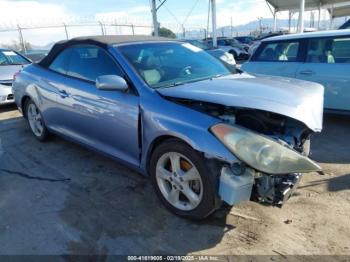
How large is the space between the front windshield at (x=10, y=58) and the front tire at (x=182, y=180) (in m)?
7.41

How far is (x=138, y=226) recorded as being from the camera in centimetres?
296

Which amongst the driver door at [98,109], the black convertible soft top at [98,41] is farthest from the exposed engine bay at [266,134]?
the black convertible soft top at [98,41]

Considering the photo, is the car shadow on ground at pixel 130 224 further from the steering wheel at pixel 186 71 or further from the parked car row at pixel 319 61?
the parked car row at pixel 319 61

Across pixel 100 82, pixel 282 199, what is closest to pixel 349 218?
pixel 282 199

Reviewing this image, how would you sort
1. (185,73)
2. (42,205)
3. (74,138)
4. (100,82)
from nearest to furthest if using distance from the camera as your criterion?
(100,82) → (42,205) → (185,73) → (74,138)

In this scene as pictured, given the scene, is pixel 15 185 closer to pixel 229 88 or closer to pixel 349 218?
pixel 229 88

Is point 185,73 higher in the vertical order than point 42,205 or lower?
higher

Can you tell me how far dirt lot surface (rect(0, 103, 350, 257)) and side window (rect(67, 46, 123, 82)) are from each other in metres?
1.16

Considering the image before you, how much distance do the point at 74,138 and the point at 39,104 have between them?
1060 millimetres

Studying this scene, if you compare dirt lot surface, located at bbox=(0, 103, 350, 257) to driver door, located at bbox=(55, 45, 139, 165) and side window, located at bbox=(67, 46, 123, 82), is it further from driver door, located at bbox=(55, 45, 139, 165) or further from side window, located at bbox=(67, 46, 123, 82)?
side window, located at bbox=(67, 46, 123, 82)

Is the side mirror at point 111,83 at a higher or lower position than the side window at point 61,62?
lower

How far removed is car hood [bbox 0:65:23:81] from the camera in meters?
7.92

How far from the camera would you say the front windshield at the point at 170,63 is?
3411mm

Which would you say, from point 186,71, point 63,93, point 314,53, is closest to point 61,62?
point 63,93
